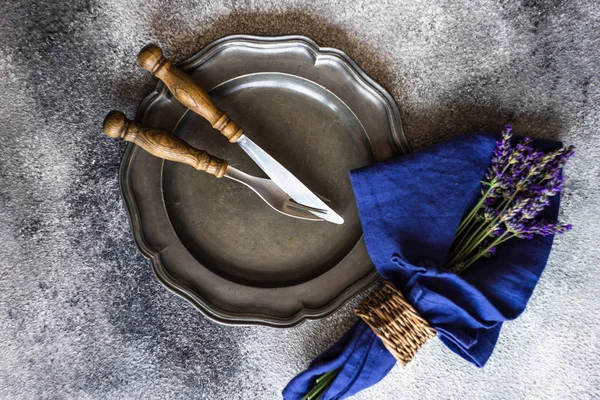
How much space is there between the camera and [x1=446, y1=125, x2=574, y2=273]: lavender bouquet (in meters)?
0.40

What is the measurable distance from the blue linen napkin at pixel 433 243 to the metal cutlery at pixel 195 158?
7cm

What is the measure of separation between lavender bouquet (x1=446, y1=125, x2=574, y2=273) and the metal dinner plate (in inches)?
3.9

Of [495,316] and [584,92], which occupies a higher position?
[584,92]

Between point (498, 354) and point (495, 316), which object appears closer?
point (495, 316)

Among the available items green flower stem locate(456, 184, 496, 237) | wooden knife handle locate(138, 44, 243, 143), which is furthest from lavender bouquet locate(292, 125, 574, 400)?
wooden knife handle locate(138, 44, 243, 143)

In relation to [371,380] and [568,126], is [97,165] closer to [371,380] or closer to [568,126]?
[371,380]

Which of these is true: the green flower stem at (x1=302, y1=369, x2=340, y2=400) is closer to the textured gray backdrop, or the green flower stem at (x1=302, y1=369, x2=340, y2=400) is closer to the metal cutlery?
the textured gray backdrop

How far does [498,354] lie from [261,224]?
0.35 metres

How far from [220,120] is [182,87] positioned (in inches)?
1.9

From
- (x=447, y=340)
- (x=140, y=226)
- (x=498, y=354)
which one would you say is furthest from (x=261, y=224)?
(x=498, y=354)

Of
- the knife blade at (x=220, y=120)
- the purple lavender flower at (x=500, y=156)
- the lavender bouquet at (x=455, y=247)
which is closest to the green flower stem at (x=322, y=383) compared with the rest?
the lavender bouquet at (x=455, y=247)

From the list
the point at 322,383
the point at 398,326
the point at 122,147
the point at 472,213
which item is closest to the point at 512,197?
the point at 472,213

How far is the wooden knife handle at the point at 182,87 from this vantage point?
1.27ft

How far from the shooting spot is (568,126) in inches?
18.8
